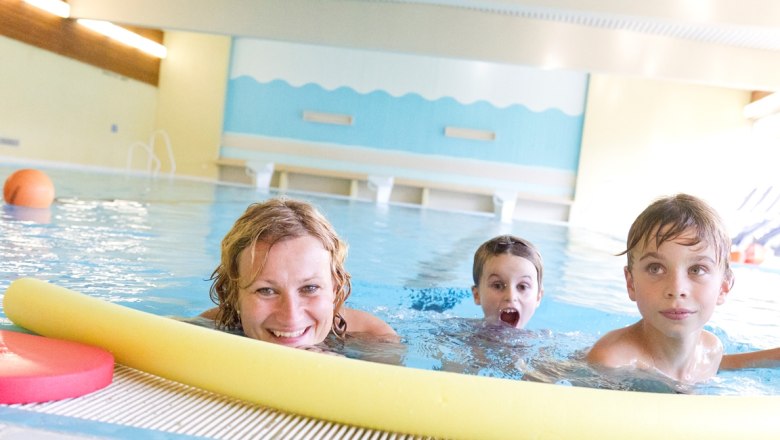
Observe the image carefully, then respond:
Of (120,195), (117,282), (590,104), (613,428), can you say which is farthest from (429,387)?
(590,104)

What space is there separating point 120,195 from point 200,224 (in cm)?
226

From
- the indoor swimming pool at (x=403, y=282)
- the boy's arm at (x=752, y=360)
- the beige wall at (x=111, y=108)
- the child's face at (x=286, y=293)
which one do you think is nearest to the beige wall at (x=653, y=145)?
the indoor swimming pool at (x=403, y=282)

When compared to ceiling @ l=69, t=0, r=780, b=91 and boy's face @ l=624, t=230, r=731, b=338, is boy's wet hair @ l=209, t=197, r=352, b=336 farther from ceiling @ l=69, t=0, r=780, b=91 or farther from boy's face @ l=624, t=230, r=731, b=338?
ceiling @ l=69, t=0, r=780, b=91

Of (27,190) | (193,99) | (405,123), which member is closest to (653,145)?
(405,123)

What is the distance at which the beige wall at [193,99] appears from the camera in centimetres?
1606

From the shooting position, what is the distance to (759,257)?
30.9 ft

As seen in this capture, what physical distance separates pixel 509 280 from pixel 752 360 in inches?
35.0

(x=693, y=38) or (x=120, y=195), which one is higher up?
(x=693, y=38)

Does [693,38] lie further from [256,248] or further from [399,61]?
[256,248]

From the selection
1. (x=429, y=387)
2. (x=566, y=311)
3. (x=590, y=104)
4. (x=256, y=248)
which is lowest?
(x=566, y=311)

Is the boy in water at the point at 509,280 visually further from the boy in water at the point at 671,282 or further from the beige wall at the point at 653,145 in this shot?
the beige wall at the point at 653,145

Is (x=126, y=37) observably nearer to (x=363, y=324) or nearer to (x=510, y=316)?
(x=510, y=316)

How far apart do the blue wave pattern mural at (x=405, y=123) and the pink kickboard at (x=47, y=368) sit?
46.3 ft

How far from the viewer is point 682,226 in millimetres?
2039
